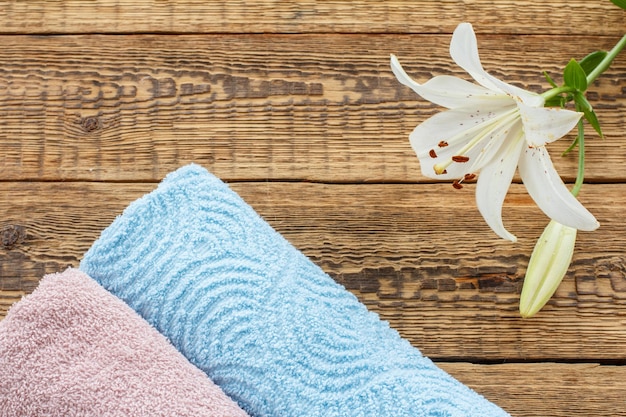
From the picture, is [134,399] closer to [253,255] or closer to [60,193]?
[253,255]

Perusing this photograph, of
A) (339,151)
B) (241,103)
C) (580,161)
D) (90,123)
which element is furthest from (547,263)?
(90,123)

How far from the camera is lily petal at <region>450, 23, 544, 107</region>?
421mm

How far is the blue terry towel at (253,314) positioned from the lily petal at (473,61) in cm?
23

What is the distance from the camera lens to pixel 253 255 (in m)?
0.55

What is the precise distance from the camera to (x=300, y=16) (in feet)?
2.45

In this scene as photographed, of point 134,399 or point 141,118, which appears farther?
point 141,118

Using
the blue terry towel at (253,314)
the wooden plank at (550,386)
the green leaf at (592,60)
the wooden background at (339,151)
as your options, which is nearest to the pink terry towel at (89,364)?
the blue terry towel at (253,314)

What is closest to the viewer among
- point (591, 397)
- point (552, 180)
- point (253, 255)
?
point (552, 180)

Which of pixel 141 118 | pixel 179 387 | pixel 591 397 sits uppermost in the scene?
pixel 141 118

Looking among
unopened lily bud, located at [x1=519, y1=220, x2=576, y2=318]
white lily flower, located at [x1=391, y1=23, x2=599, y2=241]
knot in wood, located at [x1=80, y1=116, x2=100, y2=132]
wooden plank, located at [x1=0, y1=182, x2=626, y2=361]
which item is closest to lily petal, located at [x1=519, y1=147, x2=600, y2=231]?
white lily flower, located at [x1=391, y1=23, x2=599, y2=241]

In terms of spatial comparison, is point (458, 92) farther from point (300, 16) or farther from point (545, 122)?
point (300, 16)

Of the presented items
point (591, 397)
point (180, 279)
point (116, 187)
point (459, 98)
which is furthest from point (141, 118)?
point (591, 397)

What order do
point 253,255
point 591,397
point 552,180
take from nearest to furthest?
point 552,180 < point 253,255 < point 591,397

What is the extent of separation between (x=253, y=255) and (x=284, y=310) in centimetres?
5
